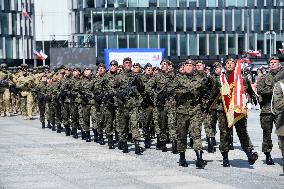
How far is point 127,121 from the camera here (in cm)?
1692

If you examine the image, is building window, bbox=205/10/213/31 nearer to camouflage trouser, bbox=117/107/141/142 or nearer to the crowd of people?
the crowd of people

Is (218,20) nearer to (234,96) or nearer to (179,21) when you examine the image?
(179,21)

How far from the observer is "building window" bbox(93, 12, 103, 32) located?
85.1 m

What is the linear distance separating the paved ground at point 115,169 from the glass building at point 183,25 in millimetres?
65755

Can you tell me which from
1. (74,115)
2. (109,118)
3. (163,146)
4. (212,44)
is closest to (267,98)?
(163,146)

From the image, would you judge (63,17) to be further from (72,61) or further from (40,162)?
(40,162)

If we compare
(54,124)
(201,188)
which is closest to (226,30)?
(54,124)

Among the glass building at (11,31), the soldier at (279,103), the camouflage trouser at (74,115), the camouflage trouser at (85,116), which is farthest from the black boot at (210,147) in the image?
the glass building at (11,31)

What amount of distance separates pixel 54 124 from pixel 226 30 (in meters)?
62.1

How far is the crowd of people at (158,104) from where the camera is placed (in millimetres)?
13859

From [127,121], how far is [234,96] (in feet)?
12.0

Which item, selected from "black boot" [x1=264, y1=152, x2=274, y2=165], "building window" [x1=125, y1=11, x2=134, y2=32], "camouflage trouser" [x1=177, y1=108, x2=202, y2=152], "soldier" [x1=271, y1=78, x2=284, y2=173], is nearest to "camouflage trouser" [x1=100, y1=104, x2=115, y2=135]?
"camouflage trouser" [x1=177, y1=108, x2=202, y2=152]

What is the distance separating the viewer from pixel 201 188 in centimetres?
1121

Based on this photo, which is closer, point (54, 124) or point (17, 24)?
point (54, 124)
